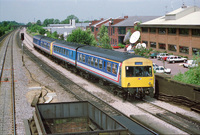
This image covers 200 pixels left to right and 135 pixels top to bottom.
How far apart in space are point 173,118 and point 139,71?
4.30 m

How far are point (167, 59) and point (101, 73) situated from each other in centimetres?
2740

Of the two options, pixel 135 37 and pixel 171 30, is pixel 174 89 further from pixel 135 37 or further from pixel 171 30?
pixel 171 30

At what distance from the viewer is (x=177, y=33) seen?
160 ft

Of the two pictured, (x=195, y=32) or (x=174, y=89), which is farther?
(x=195, y=32)

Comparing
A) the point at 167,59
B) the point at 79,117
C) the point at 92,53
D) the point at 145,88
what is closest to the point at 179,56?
the point at 167,59

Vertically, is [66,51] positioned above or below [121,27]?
below

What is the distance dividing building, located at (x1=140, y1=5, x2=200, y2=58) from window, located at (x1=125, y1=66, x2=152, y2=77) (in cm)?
2774

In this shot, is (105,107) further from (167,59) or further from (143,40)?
(143,40)

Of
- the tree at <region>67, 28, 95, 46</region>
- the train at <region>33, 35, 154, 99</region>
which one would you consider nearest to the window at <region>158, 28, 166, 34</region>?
the tree at <region>67, 28, 95, 46</region>

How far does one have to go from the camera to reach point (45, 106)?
37.3 feet

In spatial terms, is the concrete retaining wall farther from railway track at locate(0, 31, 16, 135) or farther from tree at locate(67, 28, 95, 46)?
tree at locate(67, 28, 95, 46)

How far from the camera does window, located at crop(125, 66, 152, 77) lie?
17.4 m

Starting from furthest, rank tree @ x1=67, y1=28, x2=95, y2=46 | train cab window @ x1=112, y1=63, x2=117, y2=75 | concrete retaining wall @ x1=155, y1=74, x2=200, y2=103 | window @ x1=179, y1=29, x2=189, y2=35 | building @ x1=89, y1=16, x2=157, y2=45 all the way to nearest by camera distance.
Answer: building @ x1=89, y1=16, x2=157, y2=45, tree @ x1=67, y1=28, x2=95, y2=46, window @ x1=179, y1=29, x2=189, y2=35, train cab window @ x1=112, y1=63, x2=117, y2=75, concrete retaining wall @ x1=155, y1=74, x2=200, y2=103

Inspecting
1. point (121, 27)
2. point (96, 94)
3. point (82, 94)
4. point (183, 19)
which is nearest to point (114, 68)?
point (96, 94)
